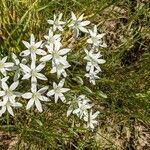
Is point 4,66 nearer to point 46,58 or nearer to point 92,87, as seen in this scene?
point 46,58

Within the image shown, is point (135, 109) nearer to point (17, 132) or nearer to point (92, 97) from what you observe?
point (92, 97)

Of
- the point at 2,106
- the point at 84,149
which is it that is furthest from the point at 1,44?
the point at 84,149

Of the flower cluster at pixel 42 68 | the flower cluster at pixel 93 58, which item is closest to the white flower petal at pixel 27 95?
the flower cluster at pixel 42 68

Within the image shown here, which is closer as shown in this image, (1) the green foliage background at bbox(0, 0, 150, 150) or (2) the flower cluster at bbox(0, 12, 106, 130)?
(2) the flower cluster at bbox(0, 12, 106, 130)

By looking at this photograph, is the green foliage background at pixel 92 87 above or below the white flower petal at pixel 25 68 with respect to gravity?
below

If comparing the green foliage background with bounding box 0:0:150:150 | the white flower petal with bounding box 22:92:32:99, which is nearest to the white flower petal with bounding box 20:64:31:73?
the white flower petal with bounding box 22:92:32:99

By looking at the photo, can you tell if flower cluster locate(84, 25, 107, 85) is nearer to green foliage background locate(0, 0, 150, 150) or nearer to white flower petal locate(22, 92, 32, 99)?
green foliage background locate(0, 0, 150, 150)

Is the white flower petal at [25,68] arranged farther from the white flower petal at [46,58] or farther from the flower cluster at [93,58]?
the flower cluster at [93,58]

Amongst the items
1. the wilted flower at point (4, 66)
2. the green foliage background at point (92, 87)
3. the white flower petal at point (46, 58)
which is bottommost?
the green foliage background at point (92, 87)
